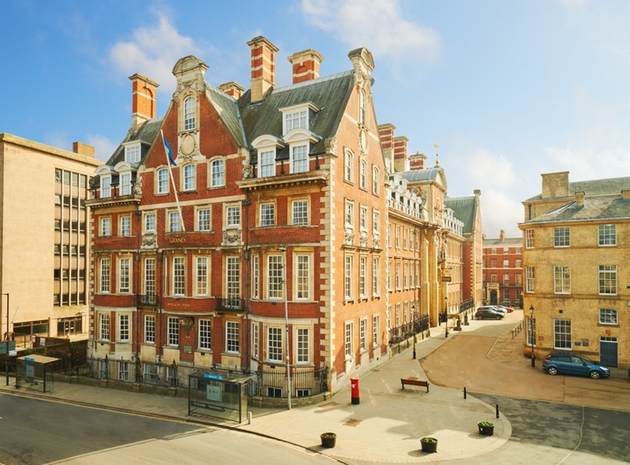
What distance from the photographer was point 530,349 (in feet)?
118

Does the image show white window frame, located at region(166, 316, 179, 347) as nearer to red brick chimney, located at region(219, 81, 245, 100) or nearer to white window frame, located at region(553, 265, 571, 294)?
red brick chimney, located at region(219, 81, 245, 100)

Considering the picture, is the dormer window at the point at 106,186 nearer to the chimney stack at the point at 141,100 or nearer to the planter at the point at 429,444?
the chimney stack at the point at 141,100

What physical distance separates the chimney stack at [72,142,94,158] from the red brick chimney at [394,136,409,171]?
129ft

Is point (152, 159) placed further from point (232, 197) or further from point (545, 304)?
point (545, 304)

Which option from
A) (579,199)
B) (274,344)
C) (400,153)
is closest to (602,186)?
(579,199)

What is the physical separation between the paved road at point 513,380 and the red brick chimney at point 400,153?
23.9 meters

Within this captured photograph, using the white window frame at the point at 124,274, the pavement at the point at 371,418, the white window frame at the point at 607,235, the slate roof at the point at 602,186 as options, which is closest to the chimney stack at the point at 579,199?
the white window frame at the point at 607,235

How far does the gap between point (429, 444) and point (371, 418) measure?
466cm

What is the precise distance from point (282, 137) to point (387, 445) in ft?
65.7

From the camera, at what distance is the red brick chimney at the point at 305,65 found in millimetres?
34812

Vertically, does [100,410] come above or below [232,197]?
below

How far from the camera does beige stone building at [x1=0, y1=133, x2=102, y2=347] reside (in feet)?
151

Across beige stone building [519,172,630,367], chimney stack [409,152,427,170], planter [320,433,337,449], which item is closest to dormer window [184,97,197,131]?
planter [320,433,337,449]

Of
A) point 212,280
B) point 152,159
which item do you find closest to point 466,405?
point 212,280
